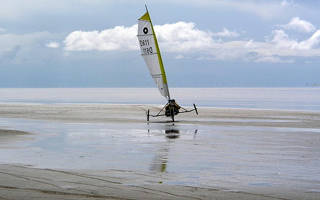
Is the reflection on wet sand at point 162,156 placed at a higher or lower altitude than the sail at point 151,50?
lower

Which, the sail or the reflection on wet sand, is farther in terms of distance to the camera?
the sail

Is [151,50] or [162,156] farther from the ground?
[151,50]

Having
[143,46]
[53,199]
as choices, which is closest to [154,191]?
[53,199]

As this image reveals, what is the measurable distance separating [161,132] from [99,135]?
14.0 feet

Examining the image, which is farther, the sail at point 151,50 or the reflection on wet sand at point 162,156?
the sail at point 151,50

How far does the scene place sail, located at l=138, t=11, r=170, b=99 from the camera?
137 ft

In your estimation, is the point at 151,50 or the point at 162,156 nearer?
the point at 162,156

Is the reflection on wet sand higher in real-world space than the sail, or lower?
lower

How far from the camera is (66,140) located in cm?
2580

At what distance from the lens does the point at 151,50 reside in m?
42.3

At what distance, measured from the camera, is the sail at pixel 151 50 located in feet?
137

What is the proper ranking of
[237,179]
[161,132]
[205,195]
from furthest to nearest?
1. [161,132]
2. [237,179]
3. [205,195]

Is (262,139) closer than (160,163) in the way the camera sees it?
No

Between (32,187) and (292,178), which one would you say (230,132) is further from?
(32,187)
